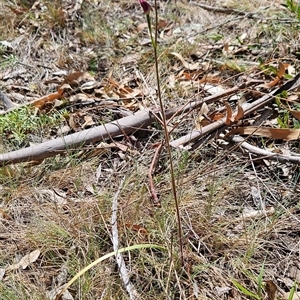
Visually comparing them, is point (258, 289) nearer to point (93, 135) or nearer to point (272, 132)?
point (272, 132)

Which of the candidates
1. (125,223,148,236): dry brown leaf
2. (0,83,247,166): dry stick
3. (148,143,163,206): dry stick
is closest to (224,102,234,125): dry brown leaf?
(0,83,247,166): dry stick

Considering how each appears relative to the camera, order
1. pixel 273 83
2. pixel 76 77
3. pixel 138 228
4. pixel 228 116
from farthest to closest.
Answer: pixel 76 77 → pixel 273 83 → pixel 228 116 → pixel 138 228

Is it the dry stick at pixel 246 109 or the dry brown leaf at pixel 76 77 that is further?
the dry brown leaf at pixel 76 77

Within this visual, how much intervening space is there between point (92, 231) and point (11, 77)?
1.35 meters

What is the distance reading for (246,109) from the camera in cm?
200

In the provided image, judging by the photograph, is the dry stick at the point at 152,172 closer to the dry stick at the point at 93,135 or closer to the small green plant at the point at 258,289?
the dry stick at the point at 93,135

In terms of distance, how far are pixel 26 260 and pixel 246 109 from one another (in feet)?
3.55

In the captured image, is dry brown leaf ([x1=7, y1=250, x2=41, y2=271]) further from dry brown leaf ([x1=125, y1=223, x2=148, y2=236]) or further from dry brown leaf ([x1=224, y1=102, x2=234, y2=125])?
dry brown leaf ([x1=224, y1=102, x2=234, y2=125])

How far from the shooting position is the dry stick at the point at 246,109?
192 cm

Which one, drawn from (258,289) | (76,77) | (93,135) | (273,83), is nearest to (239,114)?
(273,83)

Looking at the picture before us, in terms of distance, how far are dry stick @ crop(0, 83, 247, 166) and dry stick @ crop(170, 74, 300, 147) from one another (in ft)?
0.37

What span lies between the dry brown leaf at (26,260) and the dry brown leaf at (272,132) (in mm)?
899

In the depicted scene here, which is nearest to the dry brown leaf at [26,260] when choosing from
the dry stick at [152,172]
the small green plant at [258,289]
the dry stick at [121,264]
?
the dry stick at [121,264]

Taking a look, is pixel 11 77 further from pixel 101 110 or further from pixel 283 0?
pixel 283 0
